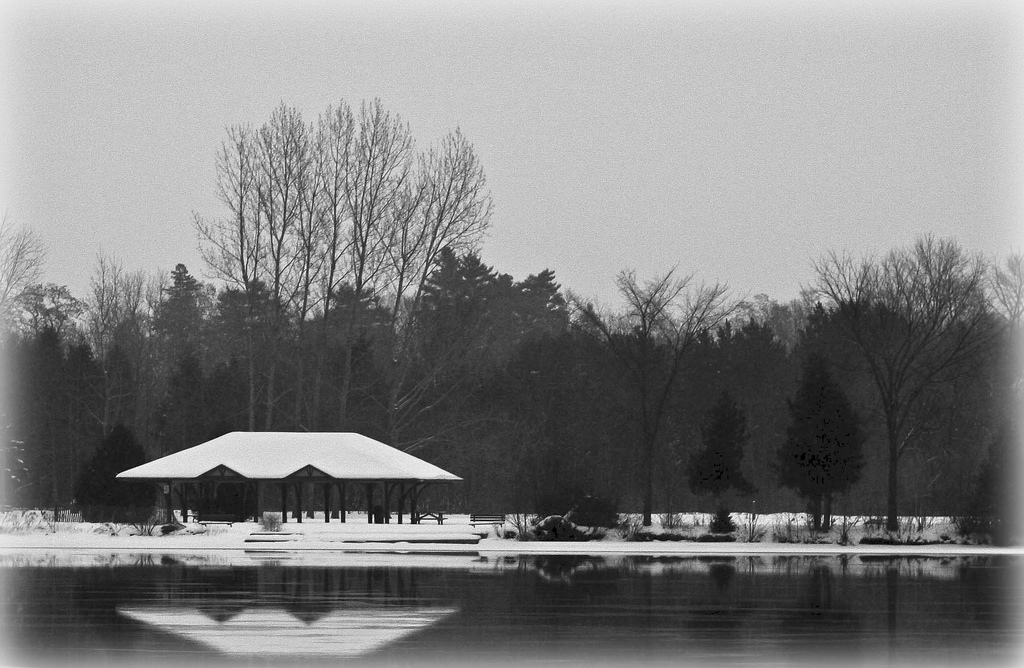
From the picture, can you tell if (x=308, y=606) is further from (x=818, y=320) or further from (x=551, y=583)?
(x=818, y=320)

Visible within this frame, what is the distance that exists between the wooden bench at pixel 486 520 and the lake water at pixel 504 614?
19.3 m

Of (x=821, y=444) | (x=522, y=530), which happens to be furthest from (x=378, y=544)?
(x=821, y=444)

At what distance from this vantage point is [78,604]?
80.0 feet

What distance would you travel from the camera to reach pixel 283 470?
55.5 metres

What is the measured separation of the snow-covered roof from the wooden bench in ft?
7.35

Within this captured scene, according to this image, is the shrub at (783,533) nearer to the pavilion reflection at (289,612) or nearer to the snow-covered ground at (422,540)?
the snow-covered ground at (422,540)

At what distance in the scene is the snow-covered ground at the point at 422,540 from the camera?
44062mm

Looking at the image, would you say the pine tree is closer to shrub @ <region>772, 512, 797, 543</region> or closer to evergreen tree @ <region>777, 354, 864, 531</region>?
shrub @ <region>772, 512, 797, 543</region>

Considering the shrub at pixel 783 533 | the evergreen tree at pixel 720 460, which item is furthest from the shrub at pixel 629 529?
the shrub at pixel 783 533

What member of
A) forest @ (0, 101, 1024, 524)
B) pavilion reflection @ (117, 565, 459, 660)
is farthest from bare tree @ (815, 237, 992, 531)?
pavilion reflection @ (117, 565, 459, 660)

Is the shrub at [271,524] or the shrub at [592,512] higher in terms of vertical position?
the shrub at [592,512]

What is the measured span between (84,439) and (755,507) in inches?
1562

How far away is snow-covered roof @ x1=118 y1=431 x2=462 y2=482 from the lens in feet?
180

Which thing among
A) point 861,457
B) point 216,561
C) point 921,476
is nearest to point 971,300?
point 921,476
